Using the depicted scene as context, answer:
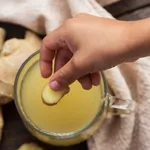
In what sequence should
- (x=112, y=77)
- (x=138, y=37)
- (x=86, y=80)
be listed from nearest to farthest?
1. (x=138, y=37)
2. (x=86, y=80)
3. (x=112, y=77)

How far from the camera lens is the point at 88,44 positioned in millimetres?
483

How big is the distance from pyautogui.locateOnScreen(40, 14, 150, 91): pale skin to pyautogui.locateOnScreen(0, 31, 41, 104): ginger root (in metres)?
0.13

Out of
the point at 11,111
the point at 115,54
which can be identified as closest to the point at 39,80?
the point at 11,111

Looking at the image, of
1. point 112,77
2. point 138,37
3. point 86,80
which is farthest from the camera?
point 112,77

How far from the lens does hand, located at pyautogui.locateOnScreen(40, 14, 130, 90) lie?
460 millimetres

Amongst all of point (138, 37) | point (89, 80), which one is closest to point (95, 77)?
point (89, 80)

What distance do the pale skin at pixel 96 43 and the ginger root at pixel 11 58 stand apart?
13cm

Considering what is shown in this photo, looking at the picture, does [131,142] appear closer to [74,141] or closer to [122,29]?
[74,141]

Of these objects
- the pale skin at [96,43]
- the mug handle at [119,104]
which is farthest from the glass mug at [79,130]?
the pale skin at [96,43]

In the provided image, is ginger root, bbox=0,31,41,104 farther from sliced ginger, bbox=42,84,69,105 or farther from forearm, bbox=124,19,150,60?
forearm, bbox=124,19,150,60

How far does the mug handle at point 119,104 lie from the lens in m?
0.61

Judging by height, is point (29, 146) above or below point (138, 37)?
below

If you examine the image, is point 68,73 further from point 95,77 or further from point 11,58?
point 11,58

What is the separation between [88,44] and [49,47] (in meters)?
0.07
